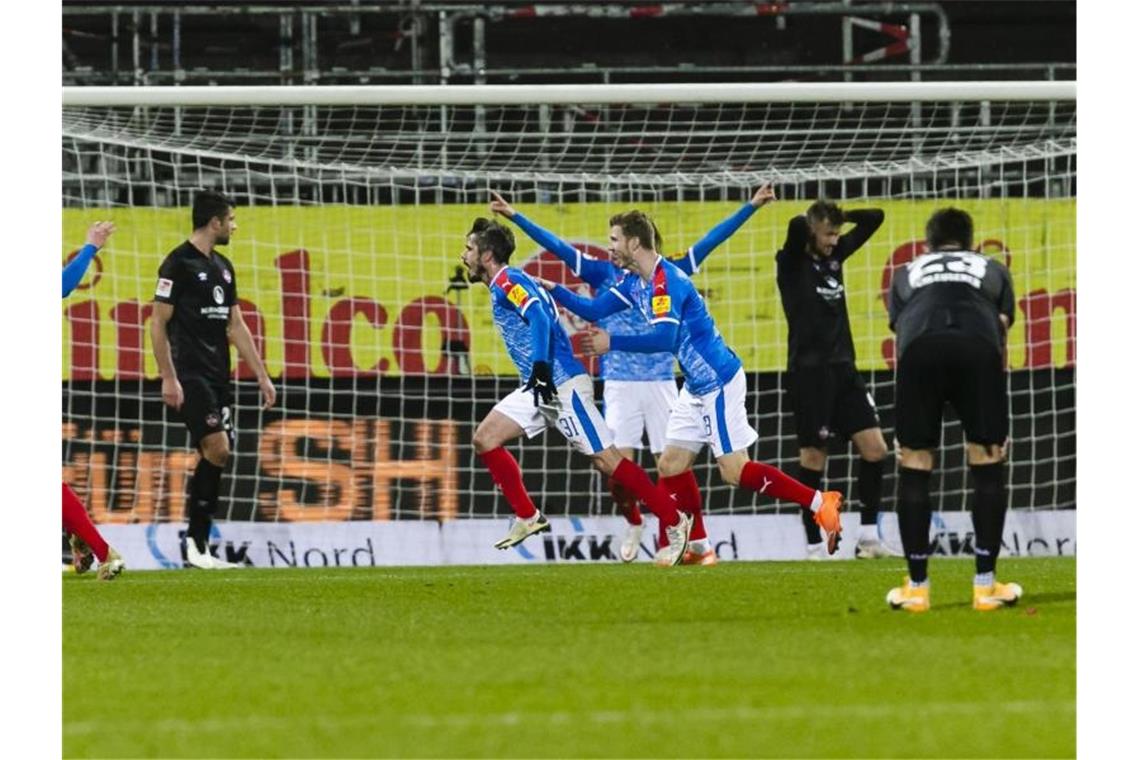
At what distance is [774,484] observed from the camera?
10938mm

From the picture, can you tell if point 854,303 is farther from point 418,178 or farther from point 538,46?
point 538,46

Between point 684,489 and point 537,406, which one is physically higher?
point 537,406

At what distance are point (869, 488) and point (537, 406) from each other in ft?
8.24

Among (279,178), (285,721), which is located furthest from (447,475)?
(285,721)

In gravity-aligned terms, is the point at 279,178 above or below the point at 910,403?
above

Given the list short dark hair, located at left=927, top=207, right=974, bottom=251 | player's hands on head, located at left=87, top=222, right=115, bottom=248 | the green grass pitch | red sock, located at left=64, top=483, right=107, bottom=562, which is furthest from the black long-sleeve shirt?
red sock, located at left=64, top=483, right=107, bottom=562

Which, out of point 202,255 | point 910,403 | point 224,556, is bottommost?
point 224,556

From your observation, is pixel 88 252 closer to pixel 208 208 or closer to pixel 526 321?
pixel 208 208

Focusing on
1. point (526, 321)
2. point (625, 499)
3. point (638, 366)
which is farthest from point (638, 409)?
point (526, 321)

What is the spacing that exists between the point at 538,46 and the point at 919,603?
12770 mm

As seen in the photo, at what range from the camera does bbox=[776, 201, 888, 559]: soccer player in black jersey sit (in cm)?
1223

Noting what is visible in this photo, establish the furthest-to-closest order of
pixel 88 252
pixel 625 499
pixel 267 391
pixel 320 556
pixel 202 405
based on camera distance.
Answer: pixel 320 556 → pixel 267 391 → pixel 625 499 → pixel 202 405 → pixel 88 252

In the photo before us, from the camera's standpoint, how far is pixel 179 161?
1515 centimetres

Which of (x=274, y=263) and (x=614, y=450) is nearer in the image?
(x=614, y=450)
